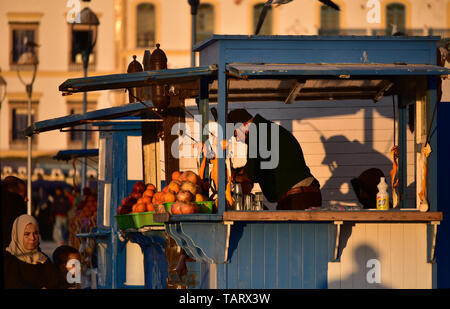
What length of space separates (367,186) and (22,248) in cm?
553

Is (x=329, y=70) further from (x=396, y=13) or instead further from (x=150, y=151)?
(x=396, y=13)

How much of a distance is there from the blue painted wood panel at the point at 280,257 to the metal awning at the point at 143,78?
5.57 feet

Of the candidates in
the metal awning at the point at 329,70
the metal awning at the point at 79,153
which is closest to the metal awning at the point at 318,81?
the metal awning at the point at 329,70

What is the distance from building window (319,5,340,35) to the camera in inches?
2142

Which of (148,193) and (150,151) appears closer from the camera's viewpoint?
(148,193)

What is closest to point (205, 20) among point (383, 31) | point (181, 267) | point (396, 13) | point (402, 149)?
point (383, 31)

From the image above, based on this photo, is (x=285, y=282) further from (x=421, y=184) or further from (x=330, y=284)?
(x=421, y=184)

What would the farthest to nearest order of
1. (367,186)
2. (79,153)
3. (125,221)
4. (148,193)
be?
(79,153) → (125,221) → (367,186) → (148,193)

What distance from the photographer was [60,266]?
1363 centimetres

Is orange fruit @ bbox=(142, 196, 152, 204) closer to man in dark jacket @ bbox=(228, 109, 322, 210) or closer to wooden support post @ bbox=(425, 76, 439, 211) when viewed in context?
man in dark jacket @ bbox=(228, 109, 322, 210)

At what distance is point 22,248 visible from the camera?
37.3 feet

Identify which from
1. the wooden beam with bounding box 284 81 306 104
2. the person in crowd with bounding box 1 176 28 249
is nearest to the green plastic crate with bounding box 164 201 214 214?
the wooden beam with bounding box 284 81 306 104

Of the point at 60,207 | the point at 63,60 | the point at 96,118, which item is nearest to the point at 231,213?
the point at 96,118

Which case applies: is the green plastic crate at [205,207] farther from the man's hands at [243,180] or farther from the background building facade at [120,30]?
the background building facade at [120,30]
